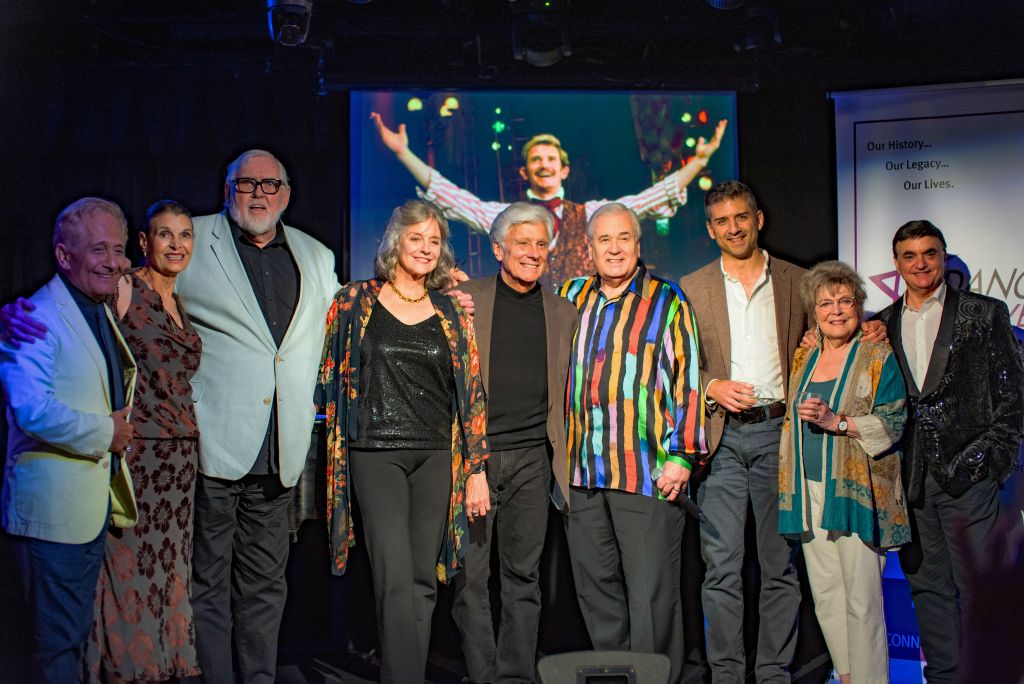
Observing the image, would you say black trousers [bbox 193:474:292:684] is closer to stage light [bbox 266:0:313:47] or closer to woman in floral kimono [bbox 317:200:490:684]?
woman in floral kimono [bbox 317:200:490:684]

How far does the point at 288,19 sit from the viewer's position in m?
4.76

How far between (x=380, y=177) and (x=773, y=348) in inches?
85.2

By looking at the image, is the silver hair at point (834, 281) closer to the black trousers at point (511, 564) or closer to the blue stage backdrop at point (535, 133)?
the blue stage backdrop at point (535, 133)

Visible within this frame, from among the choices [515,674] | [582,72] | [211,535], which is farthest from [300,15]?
[515,674]

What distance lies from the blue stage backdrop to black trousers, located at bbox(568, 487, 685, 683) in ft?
5.14

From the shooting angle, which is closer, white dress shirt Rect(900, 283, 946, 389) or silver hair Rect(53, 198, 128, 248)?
silver hair Rect(53, 198, 128, 248)

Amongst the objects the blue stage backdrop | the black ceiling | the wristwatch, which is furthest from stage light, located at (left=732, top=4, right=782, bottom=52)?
the wristwatch

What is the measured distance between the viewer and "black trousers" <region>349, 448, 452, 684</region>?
3535 millimetres

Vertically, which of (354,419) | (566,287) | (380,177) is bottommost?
(354,419)

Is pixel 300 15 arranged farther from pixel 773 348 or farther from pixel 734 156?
pixel 773 348

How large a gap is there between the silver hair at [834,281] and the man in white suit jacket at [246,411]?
2047 millimetres

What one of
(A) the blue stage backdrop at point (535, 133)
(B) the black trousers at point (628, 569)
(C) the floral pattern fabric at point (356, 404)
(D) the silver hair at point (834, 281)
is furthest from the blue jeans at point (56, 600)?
(D) the silver hair at point (834, 281)

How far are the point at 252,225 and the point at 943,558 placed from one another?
314 centimetres

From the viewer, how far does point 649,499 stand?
12.9 ft
